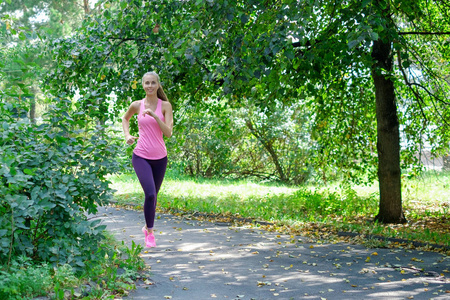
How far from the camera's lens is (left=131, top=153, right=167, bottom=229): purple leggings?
19.4ft

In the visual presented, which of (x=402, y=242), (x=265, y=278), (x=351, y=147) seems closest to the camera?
(x=265, y=278)

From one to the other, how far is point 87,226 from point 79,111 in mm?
1180

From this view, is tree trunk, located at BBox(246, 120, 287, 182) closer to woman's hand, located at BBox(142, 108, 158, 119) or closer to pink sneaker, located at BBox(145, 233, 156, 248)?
pink sneaker, located at BBox(145, 233, 156, 248)

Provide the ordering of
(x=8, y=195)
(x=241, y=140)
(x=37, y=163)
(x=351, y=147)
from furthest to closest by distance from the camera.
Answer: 1. (x=241, y=140)
2. (x=351, y=147)
3. (x=37, y=163)
4. (x=8, y=195)

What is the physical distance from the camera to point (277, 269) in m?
5.79

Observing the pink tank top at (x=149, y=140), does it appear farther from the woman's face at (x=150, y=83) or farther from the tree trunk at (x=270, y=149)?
the tree trunk at (x=270, y=149)

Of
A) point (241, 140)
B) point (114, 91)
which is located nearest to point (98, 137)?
point (114, 91)

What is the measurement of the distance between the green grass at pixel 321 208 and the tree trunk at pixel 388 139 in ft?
1.63

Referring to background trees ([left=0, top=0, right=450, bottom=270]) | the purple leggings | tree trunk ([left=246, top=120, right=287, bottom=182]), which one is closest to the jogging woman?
the purple leggings

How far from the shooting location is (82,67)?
31.7 feet

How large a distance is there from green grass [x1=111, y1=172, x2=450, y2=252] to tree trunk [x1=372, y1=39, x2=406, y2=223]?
0.50 m

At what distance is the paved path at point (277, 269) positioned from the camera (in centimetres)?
478

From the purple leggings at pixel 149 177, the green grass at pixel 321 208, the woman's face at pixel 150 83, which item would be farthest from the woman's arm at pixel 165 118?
the green grass at pixel 321 208

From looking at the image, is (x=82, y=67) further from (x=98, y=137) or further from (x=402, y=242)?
(x=402, y=242)
